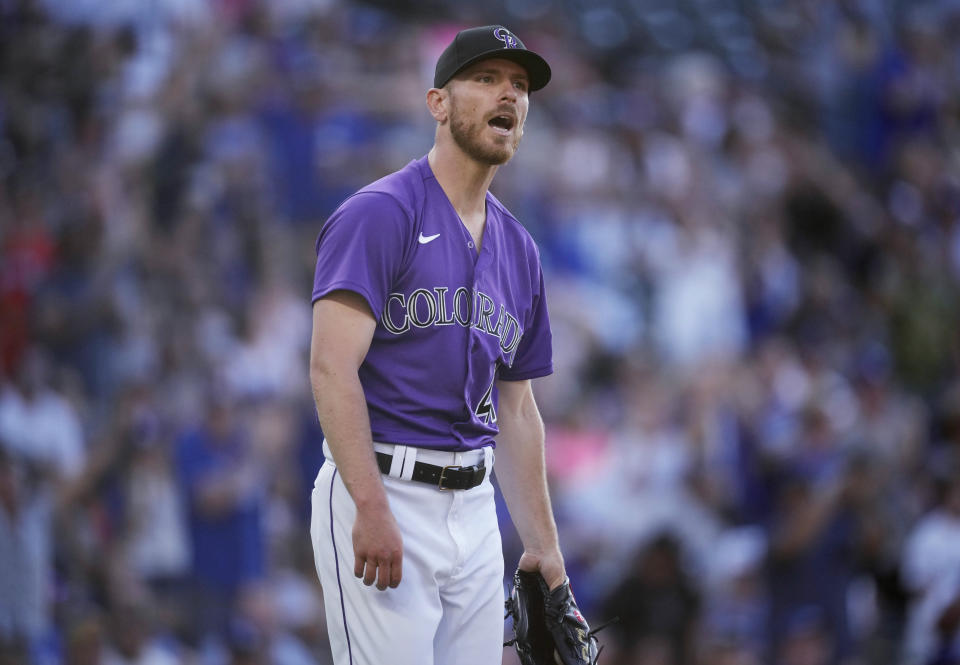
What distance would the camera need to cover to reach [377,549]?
2957 millimetres

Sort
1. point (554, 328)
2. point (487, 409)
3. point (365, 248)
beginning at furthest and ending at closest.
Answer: point (554, 328)
point (487, 409)
point (365, 248)

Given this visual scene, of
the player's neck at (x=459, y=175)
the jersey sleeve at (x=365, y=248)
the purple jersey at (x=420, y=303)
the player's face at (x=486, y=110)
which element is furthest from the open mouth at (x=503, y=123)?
the jersey sleeve at (x=365, y=248)

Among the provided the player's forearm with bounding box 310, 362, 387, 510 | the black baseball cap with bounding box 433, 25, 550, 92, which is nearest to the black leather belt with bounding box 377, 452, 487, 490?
the player's forearm with bounding box 310, 362, 387, 510

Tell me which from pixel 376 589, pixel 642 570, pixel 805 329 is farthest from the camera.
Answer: pixel 805 329

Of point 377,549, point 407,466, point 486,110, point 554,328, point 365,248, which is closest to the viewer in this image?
point 377,549

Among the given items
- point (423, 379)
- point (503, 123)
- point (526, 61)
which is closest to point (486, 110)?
point (503, 123)

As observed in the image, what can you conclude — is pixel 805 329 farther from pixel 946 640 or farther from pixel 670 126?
pixel 946 640

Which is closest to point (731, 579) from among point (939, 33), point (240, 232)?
point (240, 232)

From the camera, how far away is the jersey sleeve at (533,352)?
3.63 meters

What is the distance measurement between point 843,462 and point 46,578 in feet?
15.1

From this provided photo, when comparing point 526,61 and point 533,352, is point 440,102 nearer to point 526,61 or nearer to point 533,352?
point 526,61

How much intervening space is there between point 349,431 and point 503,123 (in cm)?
93

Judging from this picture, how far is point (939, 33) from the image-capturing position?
12914mm

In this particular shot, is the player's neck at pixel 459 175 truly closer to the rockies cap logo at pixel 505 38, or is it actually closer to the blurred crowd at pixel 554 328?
the rockies cap logo at pixel 505 38
